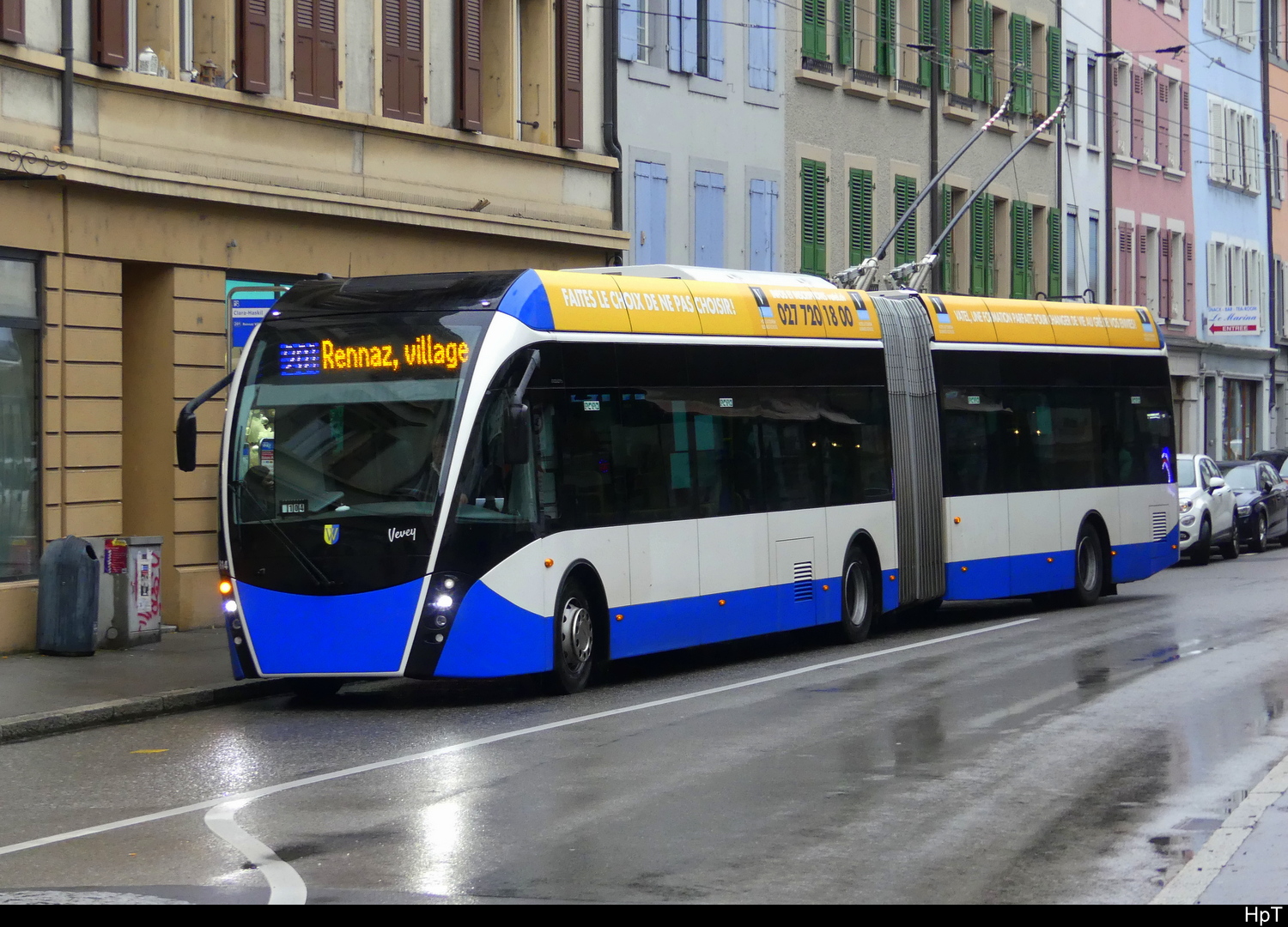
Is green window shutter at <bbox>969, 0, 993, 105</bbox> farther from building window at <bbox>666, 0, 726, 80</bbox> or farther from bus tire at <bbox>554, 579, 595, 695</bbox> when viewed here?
bus tire at <bbox>554, 579, 595, 695</bbox>

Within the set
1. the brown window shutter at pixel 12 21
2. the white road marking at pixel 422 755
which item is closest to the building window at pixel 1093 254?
the white road marking at pixel 422 755

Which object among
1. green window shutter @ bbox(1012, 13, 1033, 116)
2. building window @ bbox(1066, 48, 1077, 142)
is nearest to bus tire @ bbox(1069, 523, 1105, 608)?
green window shutter @ bbox(1012, 13, 1033, 116)

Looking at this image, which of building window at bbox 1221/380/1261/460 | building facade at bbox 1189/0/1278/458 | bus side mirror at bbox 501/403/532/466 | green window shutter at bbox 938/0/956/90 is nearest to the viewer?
bus side mirror at bbox 501/403/532/466

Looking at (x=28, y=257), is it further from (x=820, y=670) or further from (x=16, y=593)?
(x=820, y=670)

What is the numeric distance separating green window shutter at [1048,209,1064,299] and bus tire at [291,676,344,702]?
31005 mm

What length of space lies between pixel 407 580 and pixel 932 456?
8236 millimetres

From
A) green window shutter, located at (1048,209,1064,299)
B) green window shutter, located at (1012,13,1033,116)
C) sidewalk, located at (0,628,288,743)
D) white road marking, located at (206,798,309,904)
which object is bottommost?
white road marking, located at (206,798,309,904)

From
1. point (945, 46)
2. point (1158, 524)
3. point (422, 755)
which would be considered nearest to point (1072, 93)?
point (945, 46)

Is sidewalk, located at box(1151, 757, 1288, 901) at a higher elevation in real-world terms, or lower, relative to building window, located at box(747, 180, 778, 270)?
lower

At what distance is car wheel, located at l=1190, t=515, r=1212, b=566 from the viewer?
32.6 meters

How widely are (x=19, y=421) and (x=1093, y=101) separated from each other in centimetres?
3419

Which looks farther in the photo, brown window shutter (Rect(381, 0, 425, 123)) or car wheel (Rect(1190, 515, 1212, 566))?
car wheel (Rect(1190, 515, 1212, 566))

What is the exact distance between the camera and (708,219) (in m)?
31.2

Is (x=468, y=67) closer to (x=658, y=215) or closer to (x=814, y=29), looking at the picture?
(x=658, y=215)
